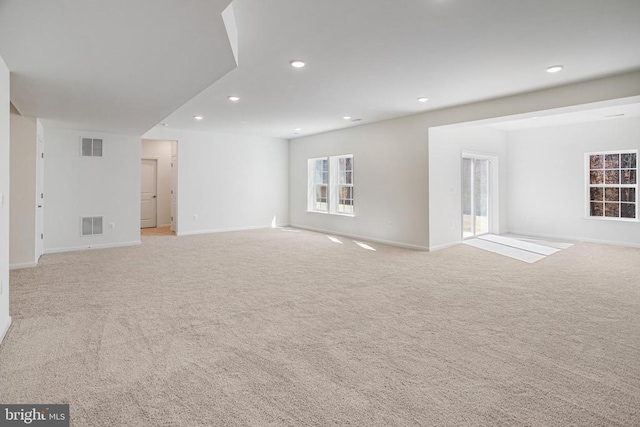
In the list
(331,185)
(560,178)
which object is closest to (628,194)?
(560,178)

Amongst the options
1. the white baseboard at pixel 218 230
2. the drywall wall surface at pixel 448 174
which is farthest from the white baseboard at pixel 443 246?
the white baseboard at pixel 218 230

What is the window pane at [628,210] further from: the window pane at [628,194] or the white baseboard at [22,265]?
the white baseboard at [22,265]

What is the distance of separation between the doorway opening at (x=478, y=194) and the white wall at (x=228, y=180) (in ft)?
15.5

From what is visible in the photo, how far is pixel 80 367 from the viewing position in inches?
94.0

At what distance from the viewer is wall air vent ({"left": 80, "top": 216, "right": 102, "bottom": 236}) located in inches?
270

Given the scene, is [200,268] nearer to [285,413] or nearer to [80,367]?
[80,367]

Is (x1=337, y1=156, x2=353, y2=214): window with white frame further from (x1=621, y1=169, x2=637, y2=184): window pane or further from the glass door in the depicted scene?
(x1=621, y1=169, x2=637, y2=184): window pane

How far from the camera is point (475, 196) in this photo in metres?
8.37

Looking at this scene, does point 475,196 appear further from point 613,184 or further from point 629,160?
point 629,160

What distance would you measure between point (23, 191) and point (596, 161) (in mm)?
10266

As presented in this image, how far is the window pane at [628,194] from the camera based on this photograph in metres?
7.17

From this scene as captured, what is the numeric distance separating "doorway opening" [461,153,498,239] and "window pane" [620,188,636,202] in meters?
2.34
